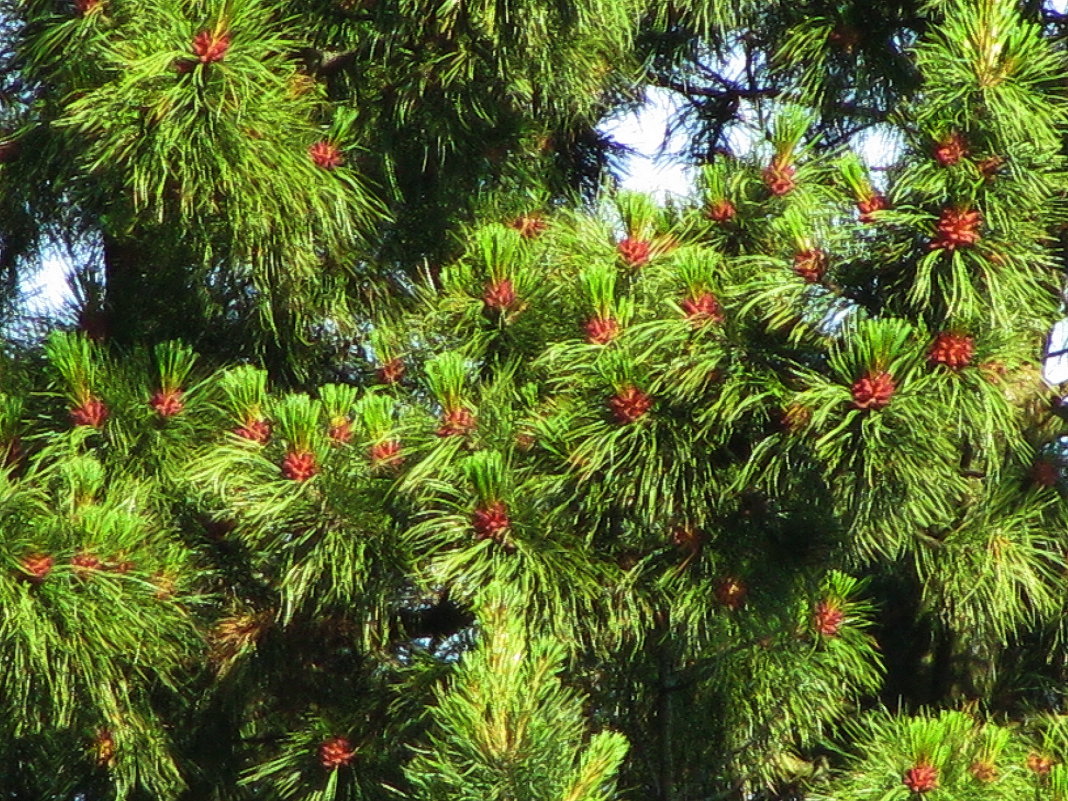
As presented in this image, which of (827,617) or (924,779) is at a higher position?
(827,617)

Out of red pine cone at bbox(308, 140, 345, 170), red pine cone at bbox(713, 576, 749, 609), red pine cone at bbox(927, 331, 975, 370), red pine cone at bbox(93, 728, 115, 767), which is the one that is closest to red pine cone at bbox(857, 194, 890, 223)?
red pine cone at bbox(927, 331, 975, 370)

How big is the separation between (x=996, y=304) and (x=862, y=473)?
26 cm

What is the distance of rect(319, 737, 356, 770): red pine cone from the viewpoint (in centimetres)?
271

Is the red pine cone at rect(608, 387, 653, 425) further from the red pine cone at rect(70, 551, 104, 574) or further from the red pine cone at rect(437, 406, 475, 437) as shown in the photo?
the red pine cone at rect(70, 551, 104, 574)

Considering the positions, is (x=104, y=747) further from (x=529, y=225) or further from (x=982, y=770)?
(x=982, y=770)

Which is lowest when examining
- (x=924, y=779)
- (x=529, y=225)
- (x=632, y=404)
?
(x=924, y=779)

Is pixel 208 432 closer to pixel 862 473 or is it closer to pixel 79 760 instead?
pixel 79 760

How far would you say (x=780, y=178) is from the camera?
2.62 meters

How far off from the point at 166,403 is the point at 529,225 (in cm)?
66

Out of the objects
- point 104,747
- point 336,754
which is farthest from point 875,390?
point 104,747

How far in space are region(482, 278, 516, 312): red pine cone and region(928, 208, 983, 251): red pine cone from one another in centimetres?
66

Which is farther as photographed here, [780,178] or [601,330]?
[780,178]

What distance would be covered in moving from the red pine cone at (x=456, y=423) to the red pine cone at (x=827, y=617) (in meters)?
0.64

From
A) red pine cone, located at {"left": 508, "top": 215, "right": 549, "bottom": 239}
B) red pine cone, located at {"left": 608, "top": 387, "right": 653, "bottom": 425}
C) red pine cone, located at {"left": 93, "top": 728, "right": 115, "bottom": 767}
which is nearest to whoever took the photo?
red pine cone, located at {"left": 608, "top": 387, "right": 653, "bottom": 425}
